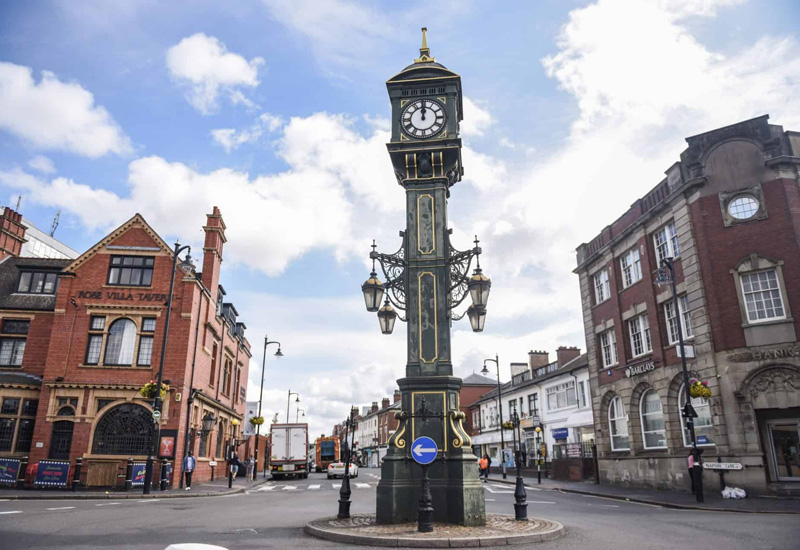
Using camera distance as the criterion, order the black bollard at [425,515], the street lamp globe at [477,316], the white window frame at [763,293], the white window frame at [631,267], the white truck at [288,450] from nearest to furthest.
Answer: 1. the black bollard at [425,515]
2. the street lamp globe at [477,316]
3. the white window frame at [763,293]
4. the white window frame at [631,267]
5. the white truck at [288,450]

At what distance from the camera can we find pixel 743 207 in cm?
2212

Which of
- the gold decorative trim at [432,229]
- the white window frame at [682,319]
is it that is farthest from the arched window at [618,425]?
the gold decorative trim at [432,229]

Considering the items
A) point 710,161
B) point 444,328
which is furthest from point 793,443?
point 444,328

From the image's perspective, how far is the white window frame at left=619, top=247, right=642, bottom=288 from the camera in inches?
1097

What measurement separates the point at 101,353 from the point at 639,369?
2596cm

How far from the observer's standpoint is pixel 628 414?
27578mm

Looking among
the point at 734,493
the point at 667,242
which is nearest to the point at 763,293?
the point at 667,242

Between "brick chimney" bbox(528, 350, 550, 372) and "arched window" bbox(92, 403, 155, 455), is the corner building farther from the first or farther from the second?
"arched window" bbox(92, 403, 155, 455)

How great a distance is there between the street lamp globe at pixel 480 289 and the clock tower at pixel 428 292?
0.04 m

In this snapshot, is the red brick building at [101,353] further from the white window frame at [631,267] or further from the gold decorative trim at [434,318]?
the white window frame at [631,267]

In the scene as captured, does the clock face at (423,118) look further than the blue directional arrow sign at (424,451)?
Yes

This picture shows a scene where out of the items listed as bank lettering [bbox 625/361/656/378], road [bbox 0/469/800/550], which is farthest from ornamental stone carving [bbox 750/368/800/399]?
road [bbox 0/469/800/550]

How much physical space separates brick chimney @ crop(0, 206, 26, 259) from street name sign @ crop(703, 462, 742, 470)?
124 ft

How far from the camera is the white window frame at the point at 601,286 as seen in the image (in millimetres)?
31188
